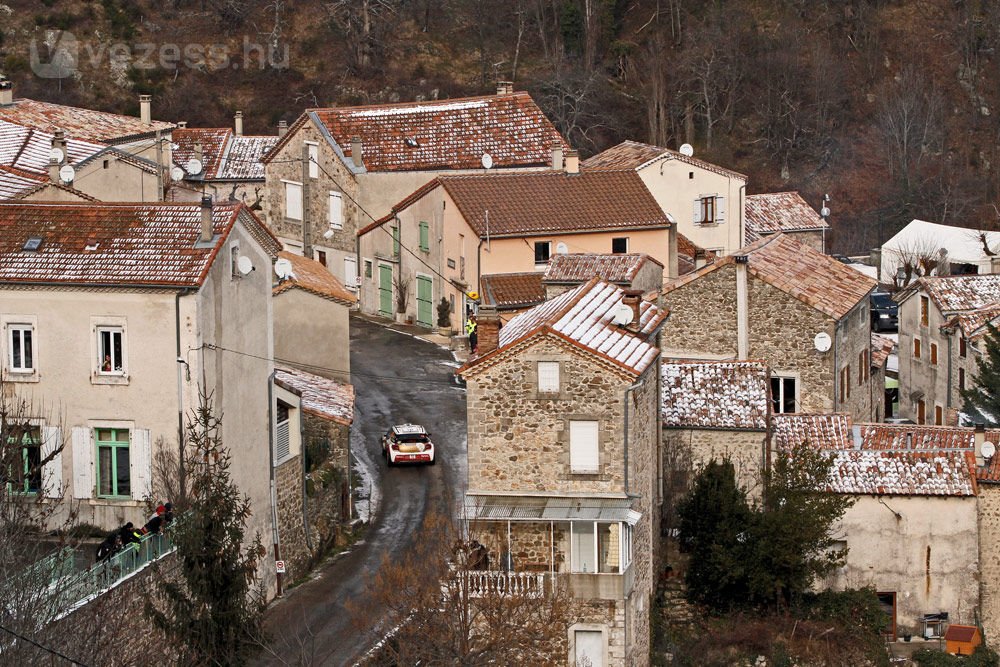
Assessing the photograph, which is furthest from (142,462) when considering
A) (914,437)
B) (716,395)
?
(914,437)

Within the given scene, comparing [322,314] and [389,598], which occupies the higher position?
[322,314]

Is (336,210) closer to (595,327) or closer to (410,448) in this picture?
(410,448)

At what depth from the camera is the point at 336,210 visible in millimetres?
68188

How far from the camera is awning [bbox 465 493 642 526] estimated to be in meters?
37.0

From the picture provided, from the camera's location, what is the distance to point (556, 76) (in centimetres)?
9562

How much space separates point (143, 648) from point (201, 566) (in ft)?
5.45

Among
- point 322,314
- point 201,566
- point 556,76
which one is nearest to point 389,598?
point 201,566

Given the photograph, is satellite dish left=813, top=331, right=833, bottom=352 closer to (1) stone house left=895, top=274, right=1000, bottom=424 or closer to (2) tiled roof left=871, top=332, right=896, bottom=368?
(2) tiled roof left=871, top=332, right=896, bottom=368

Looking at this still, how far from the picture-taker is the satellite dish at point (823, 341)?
48156mm

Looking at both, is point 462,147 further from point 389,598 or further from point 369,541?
point 389,598

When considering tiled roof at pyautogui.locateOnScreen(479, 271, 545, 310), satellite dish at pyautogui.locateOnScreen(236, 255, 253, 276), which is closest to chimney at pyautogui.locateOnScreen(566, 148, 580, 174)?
tiled roof at pyautogui.locateOnScreen(479, 271, 545, 310)

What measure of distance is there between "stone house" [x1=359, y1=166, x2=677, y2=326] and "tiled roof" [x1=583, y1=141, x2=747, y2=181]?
4.20 meters

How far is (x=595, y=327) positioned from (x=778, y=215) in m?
37.3

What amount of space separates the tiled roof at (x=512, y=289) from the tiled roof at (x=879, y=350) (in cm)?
954
